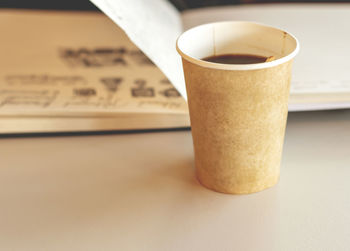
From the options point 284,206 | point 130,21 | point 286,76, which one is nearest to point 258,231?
point 284,206

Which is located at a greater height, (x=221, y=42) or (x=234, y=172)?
(x=221, y=42)

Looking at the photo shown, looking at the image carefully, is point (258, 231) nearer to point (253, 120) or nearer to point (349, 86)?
point (253, 120)

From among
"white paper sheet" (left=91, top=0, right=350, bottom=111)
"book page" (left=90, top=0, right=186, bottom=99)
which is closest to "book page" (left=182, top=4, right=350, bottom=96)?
"white paper sheet" (left=91, top=0, right=350, bottom=111)

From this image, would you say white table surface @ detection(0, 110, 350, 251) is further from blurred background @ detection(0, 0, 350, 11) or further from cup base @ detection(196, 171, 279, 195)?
blurred background @ detection(0, 0, 350, 11)

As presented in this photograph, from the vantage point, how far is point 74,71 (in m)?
0.64

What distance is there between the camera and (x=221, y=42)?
0.43 m

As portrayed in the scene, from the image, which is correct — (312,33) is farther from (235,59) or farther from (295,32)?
(235,59)

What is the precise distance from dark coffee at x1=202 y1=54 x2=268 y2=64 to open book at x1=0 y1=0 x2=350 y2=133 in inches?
2.6

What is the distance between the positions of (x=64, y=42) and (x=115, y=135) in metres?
0.32

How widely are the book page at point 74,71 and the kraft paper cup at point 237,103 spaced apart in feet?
0.38

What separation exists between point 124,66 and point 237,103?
0.33 meters

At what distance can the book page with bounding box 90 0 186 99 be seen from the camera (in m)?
0.43

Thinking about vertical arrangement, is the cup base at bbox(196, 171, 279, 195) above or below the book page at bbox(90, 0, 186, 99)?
below

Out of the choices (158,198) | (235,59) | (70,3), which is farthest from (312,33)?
(70,3)
